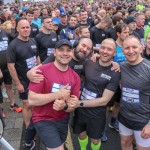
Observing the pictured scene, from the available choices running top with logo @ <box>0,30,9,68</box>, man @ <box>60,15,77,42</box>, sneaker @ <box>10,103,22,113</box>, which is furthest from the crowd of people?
man @ <box>60,15,77,42</box>

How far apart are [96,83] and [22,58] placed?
1.56m

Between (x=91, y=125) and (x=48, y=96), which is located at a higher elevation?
(x=48, y=96)

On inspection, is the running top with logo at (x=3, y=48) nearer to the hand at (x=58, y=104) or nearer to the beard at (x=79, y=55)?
the beard at (x=79, y=55)

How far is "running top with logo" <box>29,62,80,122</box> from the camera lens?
9.39 feet

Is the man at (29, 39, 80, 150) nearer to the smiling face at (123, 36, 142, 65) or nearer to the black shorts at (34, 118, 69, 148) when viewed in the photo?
the black shorts at (34, 118, 69, 148)

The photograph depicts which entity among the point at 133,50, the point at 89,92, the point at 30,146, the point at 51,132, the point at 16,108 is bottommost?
the point at 16,108

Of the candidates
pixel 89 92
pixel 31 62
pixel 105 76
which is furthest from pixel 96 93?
pixel 31 62

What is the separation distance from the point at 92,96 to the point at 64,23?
494 centimetres

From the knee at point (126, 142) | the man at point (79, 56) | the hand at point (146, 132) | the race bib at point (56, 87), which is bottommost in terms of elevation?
the knee at point (126, 142)

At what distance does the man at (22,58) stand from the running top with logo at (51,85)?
1306 millimetres

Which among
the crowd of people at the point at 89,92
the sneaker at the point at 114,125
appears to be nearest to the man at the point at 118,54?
Answer: the sneaker at the point at 114,125

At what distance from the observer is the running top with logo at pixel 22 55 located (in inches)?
162

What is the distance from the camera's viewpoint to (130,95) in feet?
9.89

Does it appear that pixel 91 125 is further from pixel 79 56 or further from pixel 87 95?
pixel 79 56
